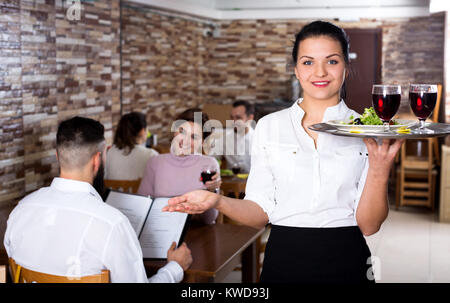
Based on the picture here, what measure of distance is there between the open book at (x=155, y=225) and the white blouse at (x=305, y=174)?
0.91 metres

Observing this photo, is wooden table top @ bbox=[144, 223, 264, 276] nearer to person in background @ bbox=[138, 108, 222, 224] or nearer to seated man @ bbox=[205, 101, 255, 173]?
person in background @ bbox=[138, 108, 222, 224]

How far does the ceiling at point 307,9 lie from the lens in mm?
7578

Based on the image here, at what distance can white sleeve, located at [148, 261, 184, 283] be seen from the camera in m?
2.10

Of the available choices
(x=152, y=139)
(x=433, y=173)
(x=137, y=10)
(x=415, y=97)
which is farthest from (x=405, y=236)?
(x=415, y=97)

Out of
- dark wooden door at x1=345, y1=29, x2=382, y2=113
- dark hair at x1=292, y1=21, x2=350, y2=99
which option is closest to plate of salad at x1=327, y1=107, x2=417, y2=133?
dark hair at x1=292, y1=21, x2=350, y2=99

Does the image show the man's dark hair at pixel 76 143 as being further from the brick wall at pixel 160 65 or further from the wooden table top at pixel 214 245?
the brick wall at pixel 160 65

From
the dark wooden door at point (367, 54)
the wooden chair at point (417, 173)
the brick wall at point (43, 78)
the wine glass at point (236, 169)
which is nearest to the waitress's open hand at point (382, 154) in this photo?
the brick wall at point (43, 78)

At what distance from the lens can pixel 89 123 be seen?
208 centimetres

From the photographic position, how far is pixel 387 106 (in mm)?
1472

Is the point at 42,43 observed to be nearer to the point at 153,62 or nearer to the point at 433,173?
the point at 153,62

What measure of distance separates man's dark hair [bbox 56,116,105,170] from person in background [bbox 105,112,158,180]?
7.38 feet

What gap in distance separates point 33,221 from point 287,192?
3.05ft

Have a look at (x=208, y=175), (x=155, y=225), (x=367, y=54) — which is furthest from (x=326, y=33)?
(x=367, y=54)

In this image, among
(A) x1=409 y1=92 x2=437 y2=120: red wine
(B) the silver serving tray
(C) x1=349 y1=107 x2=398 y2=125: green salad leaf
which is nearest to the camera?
(B) the silver serving tray
